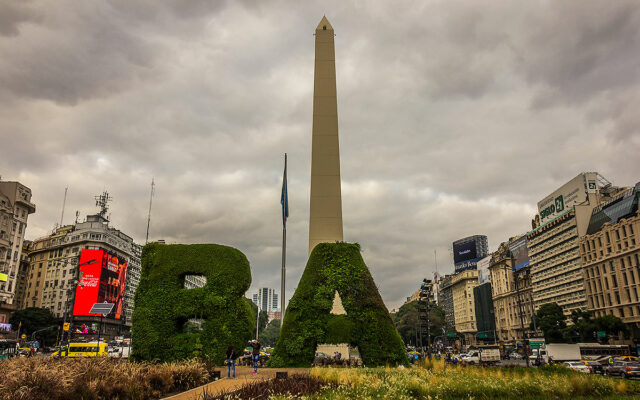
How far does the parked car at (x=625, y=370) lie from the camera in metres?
26.5

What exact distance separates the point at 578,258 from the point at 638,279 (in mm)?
17361

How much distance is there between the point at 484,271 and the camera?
422 feet

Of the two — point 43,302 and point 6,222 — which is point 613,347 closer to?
point 6,222

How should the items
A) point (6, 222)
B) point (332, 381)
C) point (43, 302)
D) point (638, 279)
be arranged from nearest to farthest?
point (332, 381) < point (638, 279) < point (6, 222) < point (43, 302)

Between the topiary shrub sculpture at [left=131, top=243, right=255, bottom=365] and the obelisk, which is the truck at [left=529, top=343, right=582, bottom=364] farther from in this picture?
the topiary shrub sculpture at [left=131, top=243, right=255, bottom=365]

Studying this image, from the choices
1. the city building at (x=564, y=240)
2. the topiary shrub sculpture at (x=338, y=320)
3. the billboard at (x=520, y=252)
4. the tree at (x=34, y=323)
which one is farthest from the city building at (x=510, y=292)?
the tree at (x=34, y=323)

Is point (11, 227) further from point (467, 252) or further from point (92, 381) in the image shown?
point (467, 252)

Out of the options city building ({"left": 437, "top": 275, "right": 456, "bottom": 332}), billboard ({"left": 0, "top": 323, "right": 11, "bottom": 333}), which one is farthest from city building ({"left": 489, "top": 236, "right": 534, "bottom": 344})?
billboard ({"left": 0, "top": 323, "right": 11, "bottom": 333})

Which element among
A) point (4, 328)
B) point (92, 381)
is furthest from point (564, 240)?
point (4, 328)

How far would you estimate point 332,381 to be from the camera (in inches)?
547

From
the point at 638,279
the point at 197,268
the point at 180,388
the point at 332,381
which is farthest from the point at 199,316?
the point at 638,279

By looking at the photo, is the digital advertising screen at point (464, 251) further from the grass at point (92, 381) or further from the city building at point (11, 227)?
the grass at point (92, 381)

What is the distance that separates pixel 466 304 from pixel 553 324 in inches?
2912

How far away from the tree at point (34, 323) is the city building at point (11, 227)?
10.5ft
